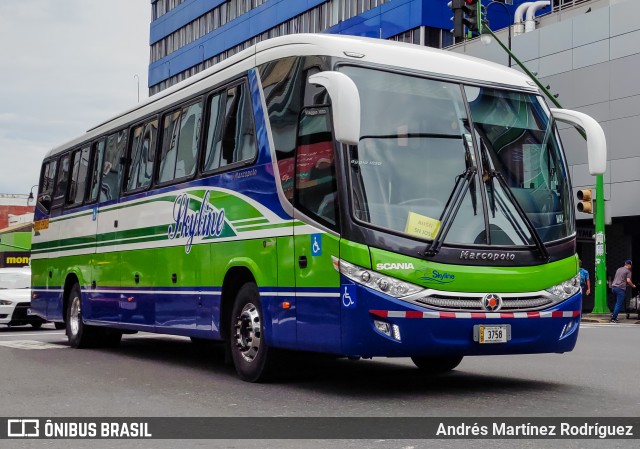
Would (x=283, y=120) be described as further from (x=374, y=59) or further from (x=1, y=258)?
(x=1, y=258)

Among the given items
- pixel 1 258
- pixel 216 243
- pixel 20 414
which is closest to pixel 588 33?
pixel 216 243

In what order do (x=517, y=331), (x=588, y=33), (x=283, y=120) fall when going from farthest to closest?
(x=588, y=33) < (x=283, y=120) < (x=517, y=331)

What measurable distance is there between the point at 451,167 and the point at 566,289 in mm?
1660

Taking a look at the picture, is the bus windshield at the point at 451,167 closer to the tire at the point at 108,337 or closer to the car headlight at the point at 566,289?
the car headlight at the point at 566,289

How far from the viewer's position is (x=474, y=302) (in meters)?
9.18

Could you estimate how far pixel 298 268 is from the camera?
9.73m

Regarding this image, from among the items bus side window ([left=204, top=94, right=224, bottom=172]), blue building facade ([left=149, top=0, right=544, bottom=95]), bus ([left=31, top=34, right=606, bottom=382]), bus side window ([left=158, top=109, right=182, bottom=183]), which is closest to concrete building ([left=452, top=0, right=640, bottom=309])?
blue building facade ([left=149, top=0, right=544, bottom=95])

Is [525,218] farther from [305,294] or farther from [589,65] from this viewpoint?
[589,65]

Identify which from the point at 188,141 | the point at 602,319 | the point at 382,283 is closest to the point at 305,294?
the point at 382,283
